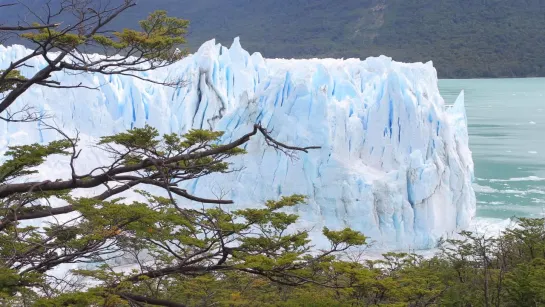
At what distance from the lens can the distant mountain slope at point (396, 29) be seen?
2127 inches

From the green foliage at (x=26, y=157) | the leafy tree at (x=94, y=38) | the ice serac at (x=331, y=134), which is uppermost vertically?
the ice serac at (x=331, y=134)

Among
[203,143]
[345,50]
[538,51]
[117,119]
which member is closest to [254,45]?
[345,50]

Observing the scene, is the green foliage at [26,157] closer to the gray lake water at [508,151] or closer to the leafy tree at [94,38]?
the leafy tree at [94,38]

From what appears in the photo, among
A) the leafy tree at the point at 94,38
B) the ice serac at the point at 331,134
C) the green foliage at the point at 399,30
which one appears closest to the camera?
the leafy tree at the point at 94,38

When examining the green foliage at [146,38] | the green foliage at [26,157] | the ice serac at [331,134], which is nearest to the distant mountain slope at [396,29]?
the ice serac at [331,134]

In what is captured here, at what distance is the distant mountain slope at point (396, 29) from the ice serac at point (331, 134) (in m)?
38.0

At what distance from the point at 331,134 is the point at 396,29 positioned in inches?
2249

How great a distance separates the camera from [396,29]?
66.4 metres

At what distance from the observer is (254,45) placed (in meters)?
68.1

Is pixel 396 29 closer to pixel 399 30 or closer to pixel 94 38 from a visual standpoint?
pixel 399 30

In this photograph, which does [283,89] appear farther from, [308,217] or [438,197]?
[438,197]

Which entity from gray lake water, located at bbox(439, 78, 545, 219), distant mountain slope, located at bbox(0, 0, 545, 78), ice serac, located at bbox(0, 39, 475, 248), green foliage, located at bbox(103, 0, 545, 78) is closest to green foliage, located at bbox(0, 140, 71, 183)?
ice serac, located at bbox(0, 39, 475, 248)

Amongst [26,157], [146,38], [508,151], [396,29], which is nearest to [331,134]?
[146,38]

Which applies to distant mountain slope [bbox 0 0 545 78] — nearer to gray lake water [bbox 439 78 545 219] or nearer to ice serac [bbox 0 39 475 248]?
gray lake water [bbox 439 78 545 219]
